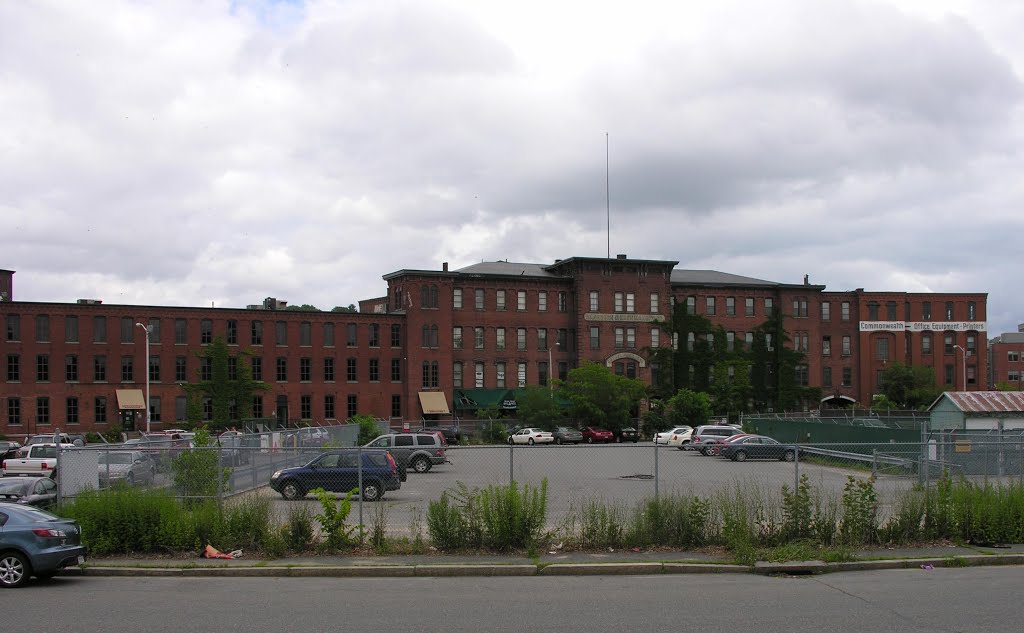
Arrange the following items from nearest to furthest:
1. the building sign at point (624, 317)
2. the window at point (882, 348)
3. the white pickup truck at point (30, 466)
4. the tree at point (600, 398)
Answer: the white pickup truck at point (30, 466), the tree at point (600, 398), the building sign at point (624, 317), the window at point (882, 348)

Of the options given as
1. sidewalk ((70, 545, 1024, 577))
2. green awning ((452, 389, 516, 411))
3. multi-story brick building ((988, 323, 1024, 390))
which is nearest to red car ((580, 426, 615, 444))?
green awning ((452, 389, 516, 411))

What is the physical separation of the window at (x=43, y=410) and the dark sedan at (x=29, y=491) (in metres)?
46.8

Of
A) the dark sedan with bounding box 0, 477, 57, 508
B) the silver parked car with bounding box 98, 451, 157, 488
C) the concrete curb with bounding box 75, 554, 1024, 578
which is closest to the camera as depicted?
the concrete curb with bounding box 75, 554, 1024, 578

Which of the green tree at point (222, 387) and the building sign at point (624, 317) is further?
the building sign at point (624, 317)

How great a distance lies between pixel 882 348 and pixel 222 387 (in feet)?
214

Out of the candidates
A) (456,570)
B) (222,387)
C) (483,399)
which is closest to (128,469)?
(456,570)

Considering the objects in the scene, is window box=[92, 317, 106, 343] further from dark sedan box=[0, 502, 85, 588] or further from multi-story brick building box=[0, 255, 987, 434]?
dark sedan box=[0, 502, 85, 588]

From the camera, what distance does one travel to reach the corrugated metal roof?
147 ft

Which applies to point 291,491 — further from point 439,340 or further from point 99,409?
point 439,340

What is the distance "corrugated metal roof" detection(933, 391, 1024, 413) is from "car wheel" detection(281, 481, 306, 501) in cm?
3389

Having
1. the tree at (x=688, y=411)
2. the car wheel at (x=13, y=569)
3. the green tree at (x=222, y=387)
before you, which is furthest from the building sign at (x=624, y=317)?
the car wheel at (x=13, y=569)

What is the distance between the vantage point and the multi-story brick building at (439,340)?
2650 inches

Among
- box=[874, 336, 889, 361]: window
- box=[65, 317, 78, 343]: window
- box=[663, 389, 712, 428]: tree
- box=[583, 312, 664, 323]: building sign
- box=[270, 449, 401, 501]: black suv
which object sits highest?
box=[583, 312, 664, 323]: building sign

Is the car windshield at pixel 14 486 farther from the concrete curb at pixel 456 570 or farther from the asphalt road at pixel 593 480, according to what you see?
the concrete curb at pixel 456 570
